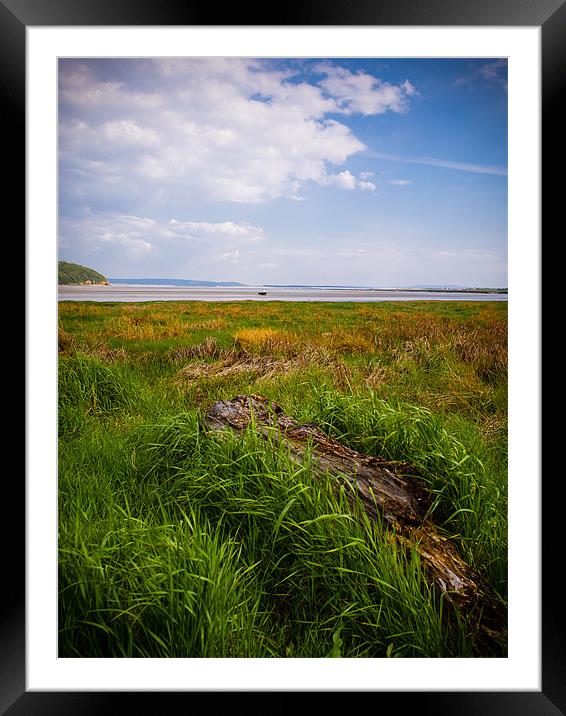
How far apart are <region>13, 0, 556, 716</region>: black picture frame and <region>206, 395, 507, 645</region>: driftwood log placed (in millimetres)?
195

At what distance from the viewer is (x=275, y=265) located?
9.13ft

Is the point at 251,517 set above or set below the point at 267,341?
below

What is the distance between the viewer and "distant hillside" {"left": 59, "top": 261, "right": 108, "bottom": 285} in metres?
2.14

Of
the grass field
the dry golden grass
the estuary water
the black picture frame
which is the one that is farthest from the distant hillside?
the dry golden grass

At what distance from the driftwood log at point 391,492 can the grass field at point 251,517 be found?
55 millimetres

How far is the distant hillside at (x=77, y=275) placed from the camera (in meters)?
2.14

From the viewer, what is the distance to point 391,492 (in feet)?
5.50

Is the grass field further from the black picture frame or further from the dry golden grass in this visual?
Result: the dry golden grass
